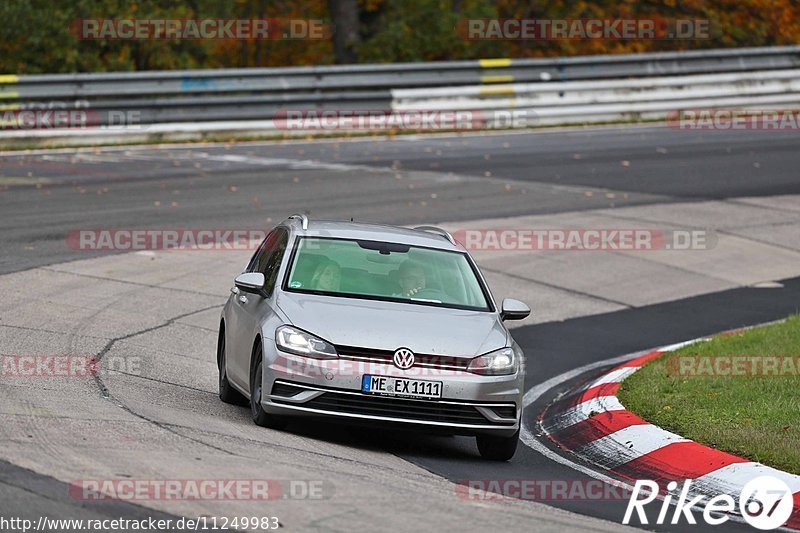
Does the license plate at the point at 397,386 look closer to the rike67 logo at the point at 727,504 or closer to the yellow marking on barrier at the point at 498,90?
the rike67 logo at the point at 727,504

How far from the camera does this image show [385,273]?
1048 centimetres

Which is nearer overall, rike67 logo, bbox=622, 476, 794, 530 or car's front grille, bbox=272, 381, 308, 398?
rike67 logo, bbox=622, 476, 794, 530

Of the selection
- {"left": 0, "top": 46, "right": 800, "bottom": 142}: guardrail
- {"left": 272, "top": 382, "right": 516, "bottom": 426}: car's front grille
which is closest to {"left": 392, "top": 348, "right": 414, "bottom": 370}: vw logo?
{"left": 272, "top": 382, "right": 516, "bottom": 426}: car's front grille

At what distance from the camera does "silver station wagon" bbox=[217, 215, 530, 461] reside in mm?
9242

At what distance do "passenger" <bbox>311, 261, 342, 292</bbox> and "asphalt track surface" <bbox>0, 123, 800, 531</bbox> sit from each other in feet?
3.35

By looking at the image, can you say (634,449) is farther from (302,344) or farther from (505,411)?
(302,344)

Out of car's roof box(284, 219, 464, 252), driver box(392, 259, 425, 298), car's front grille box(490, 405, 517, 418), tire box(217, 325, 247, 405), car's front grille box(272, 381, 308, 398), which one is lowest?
tire box(217, 325, 247, 405)

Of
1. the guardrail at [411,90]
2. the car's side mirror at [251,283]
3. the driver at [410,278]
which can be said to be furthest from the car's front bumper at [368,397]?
the guardrail at [411,90]

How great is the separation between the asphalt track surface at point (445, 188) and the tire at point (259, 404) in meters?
0.33

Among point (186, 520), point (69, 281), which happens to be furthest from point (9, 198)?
point (186, 520)

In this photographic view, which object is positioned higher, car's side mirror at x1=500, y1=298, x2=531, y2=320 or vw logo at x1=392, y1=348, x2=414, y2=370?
car's side mirror at x1=500, y1=298, x2=531, y2=320

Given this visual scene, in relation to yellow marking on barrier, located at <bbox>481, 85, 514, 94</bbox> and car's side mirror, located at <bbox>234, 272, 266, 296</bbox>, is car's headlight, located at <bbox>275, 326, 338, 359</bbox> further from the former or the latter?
yellow marking on barrier, located at <bbox>481, 85, 514, 94</bbox>

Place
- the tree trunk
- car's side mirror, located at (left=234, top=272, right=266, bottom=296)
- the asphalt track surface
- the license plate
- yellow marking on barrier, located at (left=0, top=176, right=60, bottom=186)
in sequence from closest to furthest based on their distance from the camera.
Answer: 1. the license plate
2. car's side mirror, located at (left=234, top=272, right=266, bottom=296)
3. the asphalt track surface
4. yellow marking on barrier, located at (left=0, top=176, right=60, bottom=186)
5. the tree trunk

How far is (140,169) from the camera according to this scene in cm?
2250
